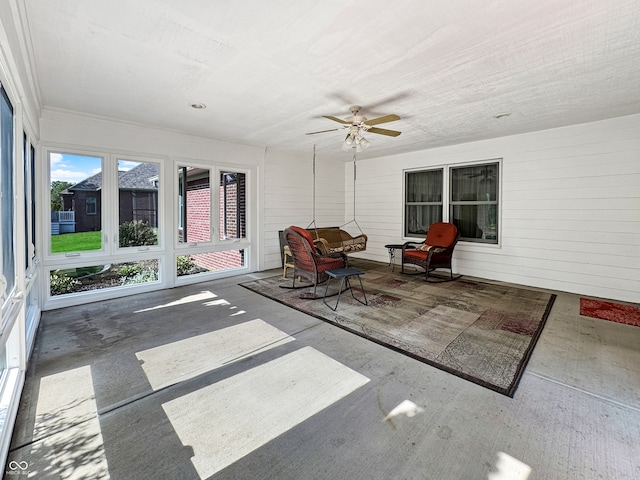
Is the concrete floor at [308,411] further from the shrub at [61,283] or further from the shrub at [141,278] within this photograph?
the shrub at [141,278]

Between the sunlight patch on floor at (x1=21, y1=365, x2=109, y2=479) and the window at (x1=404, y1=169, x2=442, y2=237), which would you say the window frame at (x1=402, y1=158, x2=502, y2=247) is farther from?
the sunlight patch on floor at (x1=21, y1=365, x2=109, y2=479)

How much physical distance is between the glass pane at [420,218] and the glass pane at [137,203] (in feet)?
17.2

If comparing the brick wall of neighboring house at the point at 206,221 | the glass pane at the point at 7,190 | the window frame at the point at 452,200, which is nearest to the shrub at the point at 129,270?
the brick wall of neighboring house at the point at 206,221

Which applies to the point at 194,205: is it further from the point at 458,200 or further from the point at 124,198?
the point at 458,200

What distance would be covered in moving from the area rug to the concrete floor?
0.17m

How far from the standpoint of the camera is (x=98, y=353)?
9.14ft

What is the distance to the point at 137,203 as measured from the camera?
4.73 m

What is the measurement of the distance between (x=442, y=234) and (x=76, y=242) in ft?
20.1

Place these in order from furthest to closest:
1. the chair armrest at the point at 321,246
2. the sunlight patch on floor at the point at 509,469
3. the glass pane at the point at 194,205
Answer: the glass pane at the point at 194,205, the chair armrest at the point at 321,246, the sunlight patch on floor at the point at 509,469

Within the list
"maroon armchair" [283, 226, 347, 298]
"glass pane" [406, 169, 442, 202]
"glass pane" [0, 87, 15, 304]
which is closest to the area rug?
"maroon armchair" [283, 226, 347, 298]

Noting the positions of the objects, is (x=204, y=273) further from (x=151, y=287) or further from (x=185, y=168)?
(x=185, y=168)

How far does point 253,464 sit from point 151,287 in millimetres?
4166

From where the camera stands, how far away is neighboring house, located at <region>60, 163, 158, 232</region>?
4.19 meters

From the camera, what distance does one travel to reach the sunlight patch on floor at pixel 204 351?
2.46 metres
